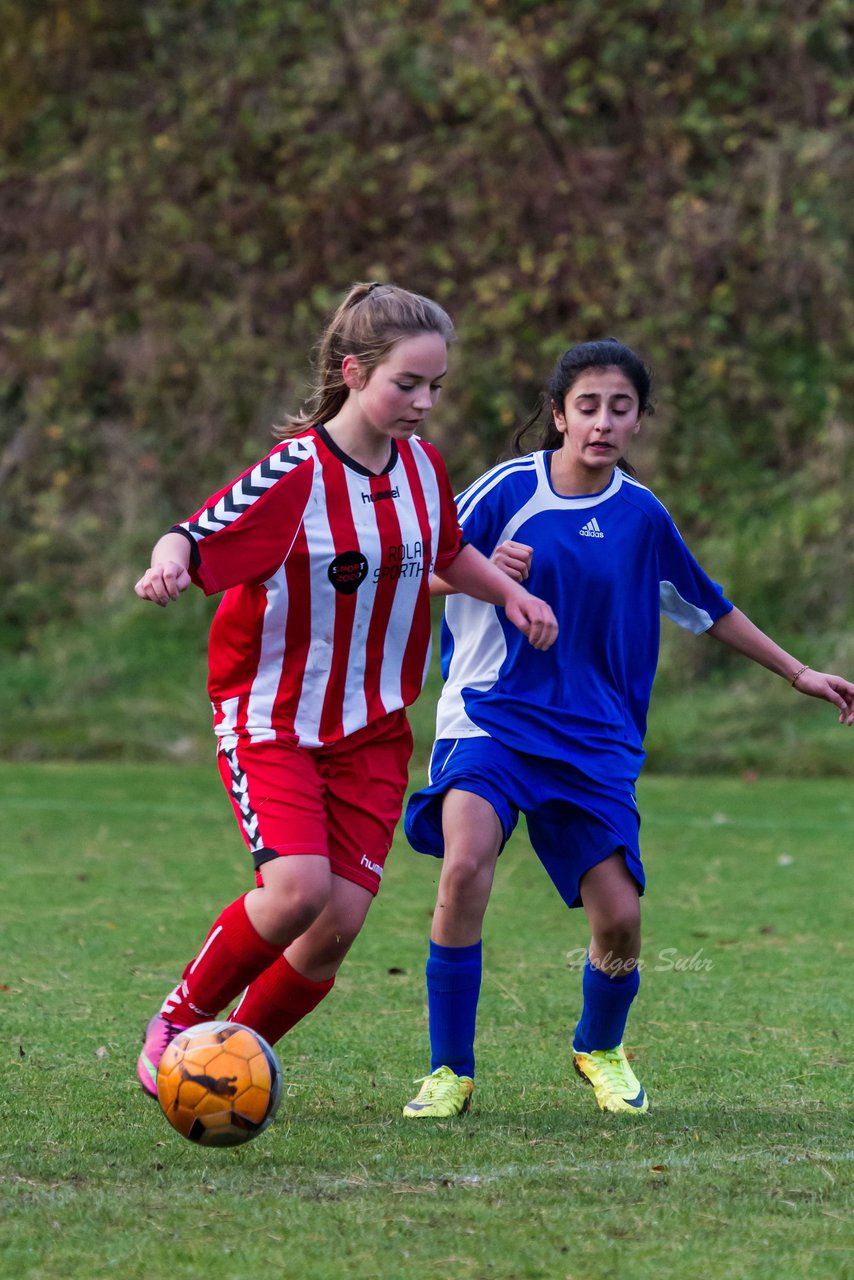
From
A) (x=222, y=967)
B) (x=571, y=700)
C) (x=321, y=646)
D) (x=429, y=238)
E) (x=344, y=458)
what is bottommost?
(x=222, y=967)

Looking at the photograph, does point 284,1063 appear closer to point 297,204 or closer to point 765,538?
point 765,538

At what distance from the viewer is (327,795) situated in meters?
3.69

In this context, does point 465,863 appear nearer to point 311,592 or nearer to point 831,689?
point 311,592

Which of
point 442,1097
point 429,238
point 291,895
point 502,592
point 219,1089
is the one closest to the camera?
point 219,1089

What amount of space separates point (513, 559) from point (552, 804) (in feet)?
1.85

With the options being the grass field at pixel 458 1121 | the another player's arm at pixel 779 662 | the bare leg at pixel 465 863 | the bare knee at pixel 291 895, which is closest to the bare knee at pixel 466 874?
the bare leg at pixel 465 863

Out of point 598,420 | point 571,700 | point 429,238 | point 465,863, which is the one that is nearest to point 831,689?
point 571,700

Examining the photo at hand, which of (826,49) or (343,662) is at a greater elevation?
(826,49)

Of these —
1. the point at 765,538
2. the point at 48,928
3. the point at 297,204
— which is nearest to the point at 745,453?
the point at 765,538

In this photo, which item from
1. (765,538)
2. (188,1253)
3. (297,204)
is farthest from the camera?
(297,204)

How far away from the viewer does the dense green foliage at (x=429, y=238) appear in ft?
44.5

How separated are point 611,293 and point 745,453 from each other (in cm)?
164

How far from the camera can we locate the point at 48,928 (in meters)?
6.13

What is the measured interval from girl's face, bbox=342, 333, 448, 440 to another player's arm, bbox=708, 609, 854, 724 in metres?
0.98
